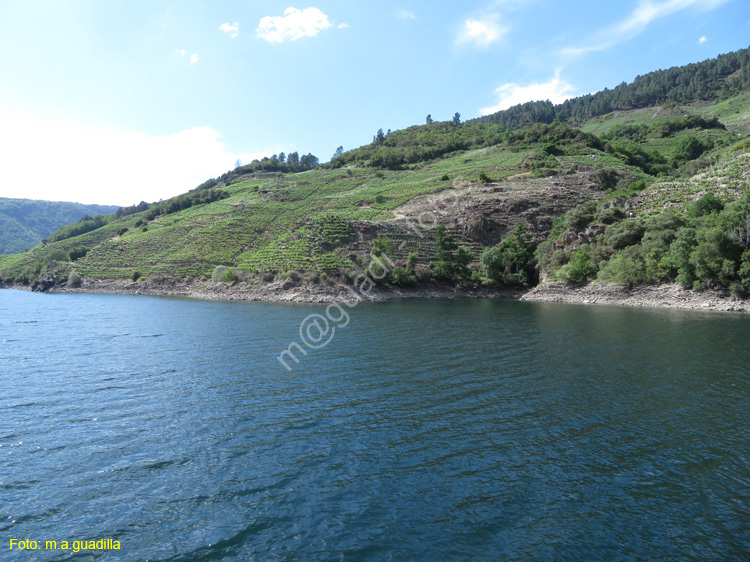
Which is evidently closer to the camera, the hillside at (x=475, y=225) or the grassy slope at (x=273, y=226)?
the hillside at (x=475, y=225)

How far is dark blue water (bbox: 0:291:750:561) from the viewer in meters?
9.37

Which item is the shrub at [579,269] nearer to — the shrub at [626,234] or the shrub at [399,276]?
the shrub at [626,234]

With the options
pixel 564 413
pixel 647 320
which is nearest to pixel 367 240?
pixel 647 320

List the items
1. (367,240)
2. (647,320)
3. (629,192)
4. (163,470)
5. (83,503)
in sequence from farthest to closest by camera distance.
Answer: (367,240)
(629,192)
(647,320)
(163,470)
(83,503)

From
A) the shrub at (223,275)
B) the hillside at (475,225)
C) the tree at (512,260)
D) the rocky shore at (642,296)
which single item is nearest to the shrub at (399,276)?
the hillside at (475,225)

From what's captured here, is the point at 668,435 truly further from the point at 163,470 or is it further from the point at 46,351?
the point at 46,351

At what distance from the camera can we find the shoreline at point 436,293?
5147 centimetres

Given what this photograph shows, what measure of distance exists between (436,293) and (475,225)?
2338 cm

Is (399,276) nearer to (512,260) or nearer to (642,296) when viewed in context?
(512,260)

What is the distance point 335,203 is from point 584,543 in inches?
4361

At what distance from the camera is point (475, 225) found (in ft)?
286

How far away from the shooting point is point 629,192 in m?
76.9

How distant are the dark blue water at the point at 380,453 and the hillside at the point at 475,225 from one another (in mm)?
37021

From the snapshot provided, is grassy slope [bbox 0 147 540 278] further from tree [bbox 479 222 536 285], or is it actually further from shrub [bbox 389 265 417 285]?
tree [bbox 479 222 536 285]
